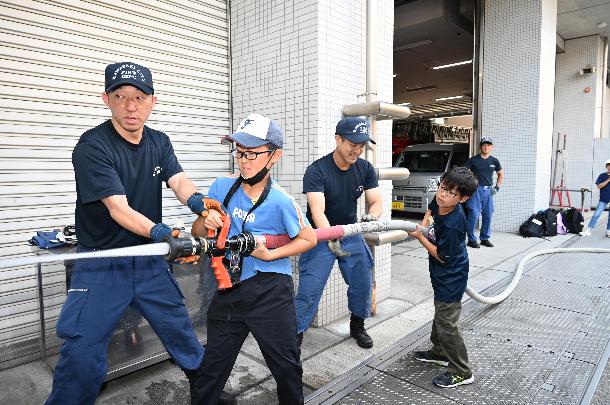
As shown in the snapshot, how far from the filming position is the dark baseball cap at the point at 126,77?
2232mm

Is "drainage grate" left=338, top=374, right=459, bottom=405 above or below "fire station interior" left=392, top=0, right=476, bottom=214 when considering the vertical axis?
below

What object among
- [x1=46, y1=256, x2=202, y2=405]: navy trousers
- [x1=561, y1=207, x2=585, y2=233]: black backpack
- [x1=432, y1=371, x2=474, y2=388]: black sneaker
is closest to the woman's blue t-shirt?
[x1=46, y1=256, x2=202, y2=405]: navy trousers

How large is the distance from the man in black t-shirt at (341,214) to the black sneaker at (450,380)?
0.75 metres

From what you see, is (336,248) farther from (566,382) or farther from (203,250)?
(566,382)

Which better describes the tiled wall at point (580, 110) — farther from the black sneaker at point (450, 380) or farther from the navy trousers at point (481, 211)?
the black sneaker at point (450, 380)

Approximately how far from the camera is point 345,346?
12.3 feet

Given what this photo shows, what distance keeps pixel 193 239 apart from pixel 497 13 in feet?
33.3

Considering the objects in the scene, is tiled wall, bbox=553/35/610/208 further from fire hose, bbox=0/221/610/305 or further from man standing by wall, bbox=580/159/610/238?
fire hose, bbox=0/221/610/305

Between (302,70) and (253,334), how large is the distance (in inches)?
109

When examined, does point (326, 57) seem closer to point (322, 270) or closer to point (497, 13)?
point (322, 270)

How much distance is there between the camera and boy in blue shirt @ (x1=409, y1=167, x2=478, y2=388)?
301 cm

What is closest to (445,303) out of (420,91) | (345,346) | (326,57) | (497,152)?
(345,346)

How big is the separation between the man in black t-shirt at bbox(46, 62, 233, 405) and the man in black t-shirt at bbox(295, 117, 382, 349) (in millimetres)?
1082

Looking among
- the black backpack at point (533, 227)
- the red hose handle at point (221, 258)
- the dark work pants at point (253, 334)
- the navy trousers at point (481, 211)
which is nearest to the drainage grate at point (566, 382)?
the dark work pants at point (253, 334)
